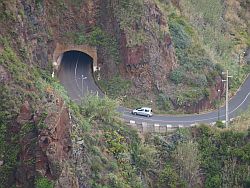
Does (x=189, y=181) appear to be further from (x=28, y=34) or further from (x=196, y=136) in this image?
(x=28, y=34)

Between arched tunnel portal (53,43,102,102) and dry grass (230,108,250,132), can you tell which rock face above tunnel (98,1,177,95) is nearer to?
arched tunnel portal (53,43,102,102)

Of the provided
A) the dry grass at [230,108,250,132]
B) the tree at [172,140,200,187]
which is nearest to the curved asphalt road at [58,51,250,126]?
the dry grass at [230,108,250,132]

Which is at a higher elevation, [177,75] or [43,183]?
[177,75]

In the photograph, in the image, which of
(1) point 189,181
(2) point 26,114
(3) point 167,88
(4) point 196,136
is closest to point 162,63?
(3) point 167,88

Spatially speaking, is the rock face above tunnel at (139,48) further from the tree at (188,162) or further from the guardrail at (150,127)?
the tree at (188,162)

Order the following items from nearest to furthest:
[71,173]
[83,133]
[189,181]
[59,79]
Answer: [71,173]
[83,133]
[189,181]
[59,79]

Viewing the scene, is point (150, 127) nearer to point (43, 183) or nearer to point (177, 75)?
point (177, 75)

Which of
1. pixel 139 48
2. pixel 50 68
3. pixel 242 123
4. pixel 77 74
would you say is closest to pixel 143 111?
pixel 139 48
